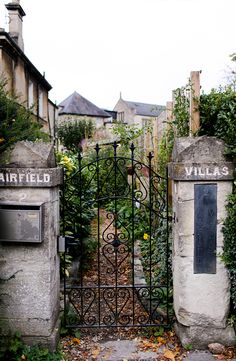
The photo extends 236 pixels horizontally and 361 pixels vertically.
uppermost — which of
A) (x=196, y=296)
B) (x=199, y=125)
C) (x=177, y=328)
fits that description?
(x=199, y=125)

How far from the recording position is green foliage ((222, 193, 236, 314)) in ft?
11.1

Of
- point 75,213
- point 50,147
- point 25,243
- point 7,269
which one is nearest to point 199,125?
point 50,147

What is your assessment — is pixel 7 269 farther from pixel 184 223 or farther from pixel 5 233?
pixel 184 223

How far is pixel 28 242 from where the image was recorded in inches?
133

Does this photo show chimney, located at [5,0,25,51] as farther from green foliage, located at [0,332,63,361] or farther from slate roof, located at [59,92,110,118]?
slate roof, located at [59,92,110,118]

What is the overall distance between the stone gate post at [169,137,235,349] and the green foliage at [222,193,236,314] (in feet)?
0.22

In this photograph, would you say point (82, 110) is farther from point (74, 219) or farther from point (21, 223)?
point (21, 223)

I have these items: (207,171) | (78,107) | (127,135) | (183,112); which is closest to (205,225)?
(207,171)

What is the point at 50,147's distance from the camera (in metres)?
3.48

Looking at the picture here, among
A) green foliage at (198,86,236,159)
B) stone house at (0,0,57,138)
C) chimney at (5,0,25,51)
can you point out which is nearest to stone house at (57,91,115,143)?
stone house at (0,0,57,138)

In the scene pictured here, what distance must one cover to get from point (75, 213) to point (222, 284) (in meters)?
2.88

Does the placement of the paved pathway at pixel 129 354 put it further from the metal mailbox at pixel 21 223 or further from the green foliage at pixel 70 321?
the metal mailbox at pixel 21 223

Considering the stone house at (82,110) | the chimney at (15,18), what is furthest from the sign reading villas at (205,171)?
the stone house at (82,110)

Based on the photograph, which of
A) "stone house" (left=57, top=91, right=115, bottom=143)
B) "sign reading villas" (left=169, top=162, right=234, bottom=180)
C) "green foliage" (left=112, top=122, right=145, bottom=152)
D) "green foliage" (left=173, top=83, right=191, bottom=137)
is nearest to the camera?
"sign reading villas" (left=169, top=162, right=234, bottom=180)
